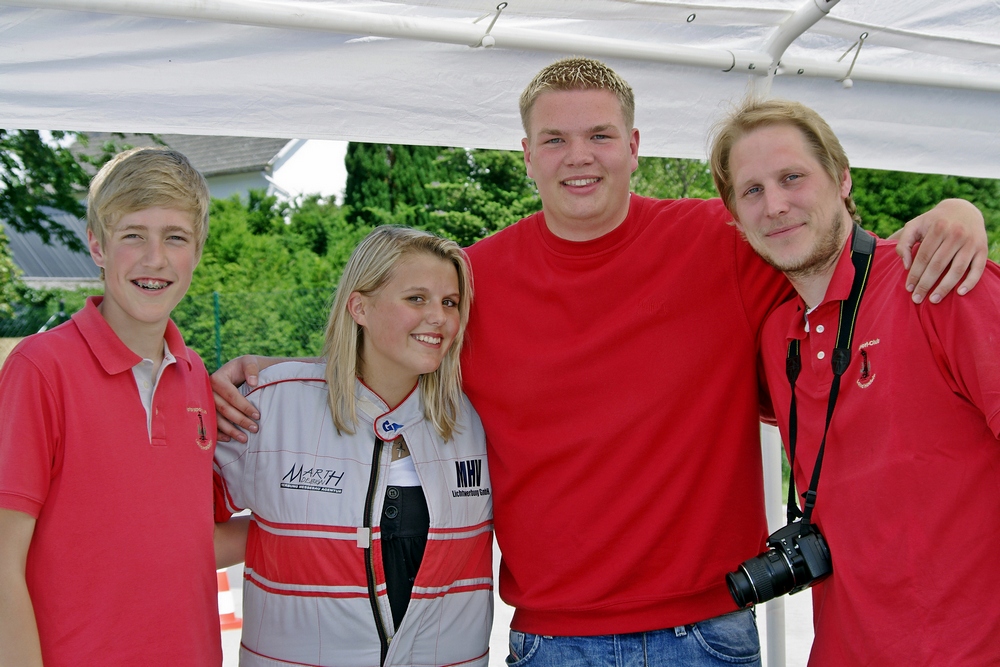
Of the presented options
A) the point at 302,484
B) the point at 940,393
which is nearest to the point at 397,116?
the point at 302,484

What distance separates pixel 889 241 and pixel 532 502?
120cm

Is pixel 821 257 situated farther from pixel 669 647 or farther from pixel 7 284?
pixel 7 284

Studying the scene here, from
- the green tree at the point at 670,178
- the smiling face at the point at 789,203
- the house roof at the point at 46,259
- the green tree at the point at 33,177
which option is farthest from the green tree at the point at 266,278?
the house roof at the point at 46,259

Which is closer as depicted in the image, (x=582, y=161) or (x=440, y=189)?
(x=582, y=161)

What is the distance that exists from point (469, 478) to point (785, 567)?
96 cm

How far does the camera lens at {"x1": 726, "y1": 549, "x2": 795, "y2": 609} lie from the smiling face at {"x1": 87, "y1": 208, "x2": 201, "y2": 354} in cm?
157

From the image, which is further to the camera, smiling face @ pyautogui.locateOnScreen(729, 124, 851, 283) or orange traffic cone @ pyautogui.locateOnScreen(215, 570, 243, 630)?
orange traffic cone @ pyautogui.locateOnScreen(215, 570, 243, 630)

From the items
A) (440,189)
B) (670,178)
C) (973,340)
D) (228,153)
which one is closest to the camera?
(973,340)

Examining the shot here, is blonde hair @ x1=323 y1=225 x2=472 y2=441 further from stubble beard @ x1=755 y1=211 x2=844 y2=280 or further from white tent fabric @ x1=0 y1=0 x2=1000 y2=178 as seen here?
stubble beard @ x1=755 y1=211 x2=844 y2=280

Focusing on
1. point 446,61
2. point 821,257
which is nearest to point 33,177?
point 446,61

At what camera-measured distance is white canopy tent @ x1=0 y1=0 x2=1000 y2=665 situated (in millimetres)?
2648

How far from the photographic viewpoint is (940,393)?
1835mm

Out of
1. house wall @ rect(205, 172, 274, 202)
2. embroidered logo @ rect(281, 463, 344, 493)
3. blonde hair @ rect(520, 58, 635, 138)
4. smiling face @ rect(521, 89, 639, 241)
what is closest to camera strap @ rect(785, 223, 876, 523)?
smiling face @ rect(521, 89, 639, 241)

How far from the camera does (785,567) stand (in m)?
2.05
